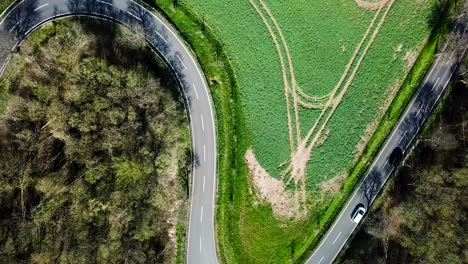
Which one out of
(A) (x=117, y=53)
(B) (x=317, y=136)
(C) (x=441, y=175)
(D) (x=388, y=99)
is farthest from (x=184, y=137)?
(C) (x=441, y=175)

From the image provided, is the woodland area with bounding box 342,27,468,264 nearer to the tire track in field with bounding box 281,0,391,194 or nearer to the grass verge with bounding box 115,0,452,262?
the grass verge with bounding box 115,0,452,262

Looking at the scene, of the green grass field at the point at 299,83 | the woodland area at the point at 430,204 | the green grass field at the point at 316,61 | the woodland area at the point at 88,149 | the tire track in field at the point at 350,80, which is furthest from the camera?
the tire track in field at the point at 350,80

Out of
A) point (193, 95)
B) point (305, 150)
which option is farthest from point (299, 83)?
point (193, 95)

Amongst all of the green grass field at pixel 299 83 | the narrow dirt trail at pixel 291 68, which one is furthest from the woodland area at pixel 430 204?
the narrow dirt trail at pixel 291 68

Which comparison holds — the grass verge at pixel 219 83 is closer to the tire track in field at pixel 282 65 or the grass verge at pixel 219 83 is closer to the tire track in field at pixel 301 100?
the tire track in field at pixel 282 65

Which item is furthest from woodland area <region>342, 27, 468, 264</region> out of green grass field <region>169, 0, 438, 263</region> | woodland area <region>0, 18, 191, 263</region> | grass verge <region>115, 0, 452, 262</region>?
woodland area <region>0, 18, 191, 263</region>

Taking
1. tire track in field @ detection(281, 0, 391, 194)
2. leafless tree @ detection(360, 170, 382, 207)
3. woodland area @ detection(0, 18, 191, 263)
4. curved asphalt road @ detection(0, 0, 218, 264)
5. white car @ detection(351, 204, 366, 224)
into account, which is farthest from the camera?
leafless tree @ detection(360, 170, 382, 207)
